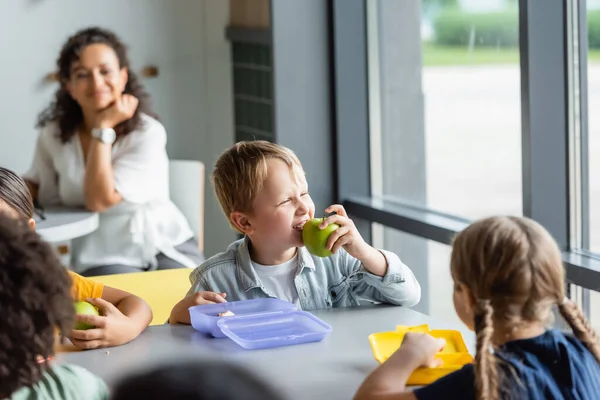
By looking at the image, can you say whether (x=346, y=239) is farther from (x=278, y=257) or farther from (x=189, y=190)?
(x=189, y=190)

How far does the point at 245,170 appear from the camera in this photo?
2.15 m

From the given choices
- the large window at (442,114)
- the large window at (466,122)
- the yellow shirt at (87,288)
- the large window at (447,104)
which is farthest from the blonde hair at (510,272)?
the large window at (442,114)

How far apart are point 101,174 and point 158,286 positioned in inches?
34.8

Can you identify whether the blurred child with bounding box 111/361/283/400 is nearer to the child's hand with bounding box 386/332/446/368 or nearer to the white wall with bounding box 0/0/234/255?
the child's hand with bounding box 386/332/446/368

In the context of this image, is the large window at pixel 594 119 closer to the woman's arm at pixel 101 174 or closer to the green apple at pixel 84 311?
the green apple at pixel 84 311

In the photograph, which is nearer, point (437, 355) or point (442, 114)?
point (437, 355)

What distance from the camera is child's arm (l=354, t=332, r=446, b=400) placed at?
57.6 inches

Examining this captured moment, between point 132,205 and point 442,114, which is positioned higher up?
point 442,114

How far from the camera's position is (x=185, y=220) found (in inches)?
144

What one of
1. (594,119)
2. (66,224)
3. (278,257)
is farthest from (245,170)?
(66,224)

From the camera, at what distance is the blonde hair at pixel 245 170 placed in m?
2.15

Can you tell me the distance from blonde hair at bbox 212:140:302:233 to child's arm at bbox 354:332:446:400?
67cm

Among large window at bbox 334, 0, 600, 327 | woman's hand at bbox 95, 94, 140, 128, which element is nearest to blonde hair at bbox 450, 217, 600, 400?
large window at bbox 334, 0, 600, 327

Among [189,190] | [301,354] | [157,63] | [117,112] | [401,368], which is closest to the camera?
[401,368]
